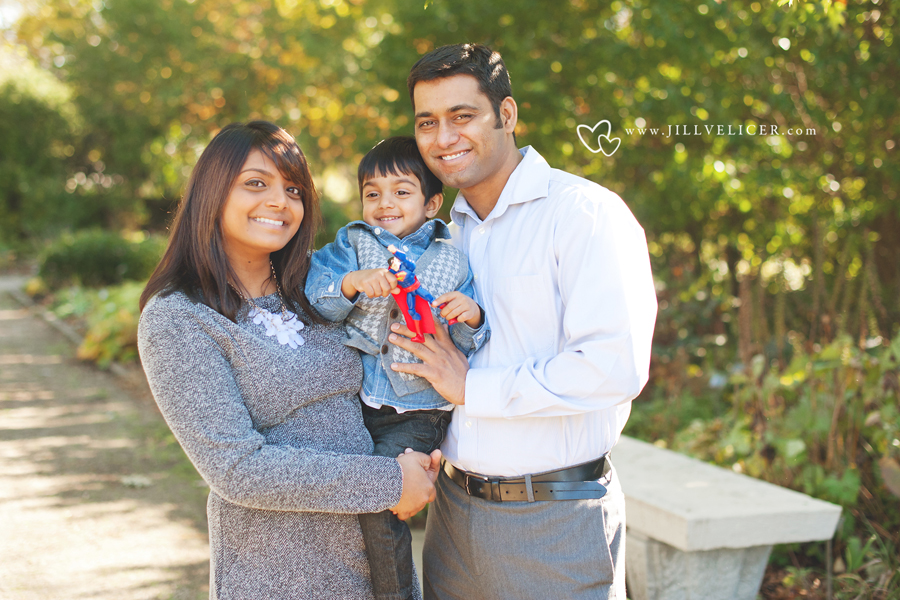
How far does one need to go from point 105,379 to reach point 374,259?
6904 millimetres

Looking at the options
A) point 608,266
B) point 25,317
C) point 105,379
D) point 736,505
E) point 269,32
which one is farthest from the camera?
point 269,32

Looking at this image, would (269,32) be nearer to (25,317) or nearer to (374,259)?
(25,317)

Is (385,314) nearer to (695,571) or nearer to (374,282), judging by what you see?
(374,282)

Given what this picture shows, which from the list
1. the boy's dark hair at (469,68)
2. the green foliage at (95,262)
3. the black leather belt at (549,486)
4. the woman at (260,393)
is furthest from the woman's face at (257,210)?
the green foliage at (95,262)

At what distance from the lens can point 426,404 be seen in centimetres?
205

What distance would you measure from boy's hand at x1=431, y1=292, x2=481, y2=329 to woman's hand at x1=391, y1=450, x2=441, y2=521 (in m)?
0.41

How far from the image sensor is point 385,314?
2066 millimetres

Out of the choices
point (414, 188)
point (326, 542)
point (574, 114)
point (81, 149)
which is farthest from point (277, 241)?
point (81, 149)

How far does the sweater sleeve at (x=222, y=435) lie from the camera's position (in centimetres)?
170

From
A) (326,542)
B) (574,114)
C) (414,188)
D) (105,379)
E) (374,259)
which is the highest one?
(574,114)

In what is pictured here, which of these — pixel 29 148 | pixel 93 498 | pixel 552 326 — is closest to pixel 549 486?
pixel 552 326

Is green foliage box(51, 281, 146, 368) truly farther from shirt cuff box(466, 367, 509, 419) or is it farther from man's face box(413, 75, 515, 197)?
shirt cuff box(466, 367, 509, 419)

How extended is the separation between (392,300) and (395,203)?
1.22 ft

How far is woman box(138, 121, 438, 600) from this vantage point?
172 centimetres
